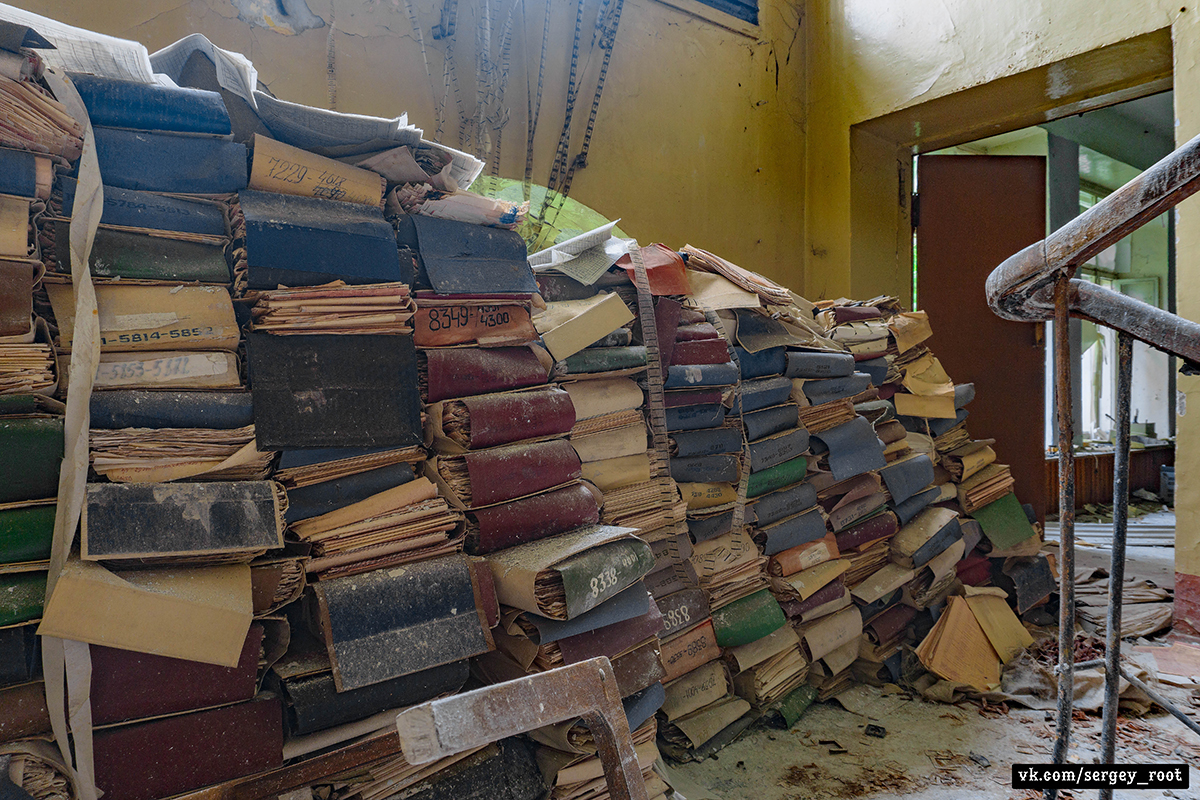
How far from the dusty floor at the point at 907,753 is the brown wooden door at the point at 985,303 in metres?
2.08

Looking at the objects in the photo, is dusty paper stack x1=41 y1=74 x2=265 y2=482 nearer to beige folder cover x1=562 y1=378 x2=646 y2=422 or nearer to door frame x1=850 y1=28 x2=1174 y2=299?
beige folder cover x1=562 y1=378 x2=646 y2=422

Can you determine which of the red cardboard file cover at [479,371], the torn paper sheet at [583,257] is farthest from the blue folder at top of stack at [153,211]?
the torn paper sheet at [583,257]

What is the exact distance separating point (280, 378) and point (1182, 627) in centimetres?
383

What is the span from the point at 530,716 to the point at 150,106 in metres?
1.24

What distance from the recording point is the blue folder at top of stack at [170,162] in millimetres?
1259

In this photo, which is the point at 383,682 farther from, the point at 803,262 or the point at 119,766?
the point at 803,262

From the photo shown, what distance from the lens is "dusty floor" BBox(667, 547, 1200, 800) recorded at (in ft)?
7.28

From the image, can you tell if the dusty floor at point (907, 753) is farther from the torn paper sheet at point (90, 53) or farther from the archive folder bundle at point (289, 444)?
the torn paper sheet at point (90, 53)

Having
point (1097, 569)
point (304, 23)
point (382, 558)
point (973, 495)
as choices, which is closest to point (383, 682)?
point (382, 558)

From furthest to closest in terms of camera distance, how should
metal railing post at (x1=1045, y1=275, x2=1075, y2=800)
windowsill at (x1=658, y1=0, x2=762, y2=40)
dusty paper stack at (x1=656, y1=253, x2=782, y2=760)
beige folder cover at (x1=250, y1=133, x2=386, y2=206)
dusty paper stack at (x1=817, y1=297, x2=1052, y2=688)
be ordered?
windowsill at (x1=658, y1=0, x2=762, y2=40) < dusty paper stack at (x1=817, y1=297, x2=1052, y2=688) < dusty paper stack at (x1=656, y1=253, x2=782, y2=760) < beige folder cover at (x1=250, y1=133, x2=386, y2=206) < metal railing post at (x1=1045, y1=275, x2=1075, y2=800)

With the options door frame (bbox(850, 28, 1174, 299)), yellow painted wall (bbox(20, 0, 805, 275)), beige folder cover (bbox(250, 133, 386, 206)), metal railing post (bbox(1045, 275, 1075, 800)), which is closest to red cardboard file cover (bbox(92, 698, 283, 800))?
beige folder cover (bbox(250, 133, 386, 206))

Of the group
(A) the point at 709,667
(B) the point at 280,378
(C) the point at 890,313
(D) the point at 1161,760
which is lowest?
(D) the point at 1161,760

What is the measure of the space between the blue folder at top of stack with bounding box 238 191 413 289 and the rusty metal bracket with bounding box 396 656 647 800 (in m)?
0.88

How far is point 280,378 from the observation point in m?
1.37
